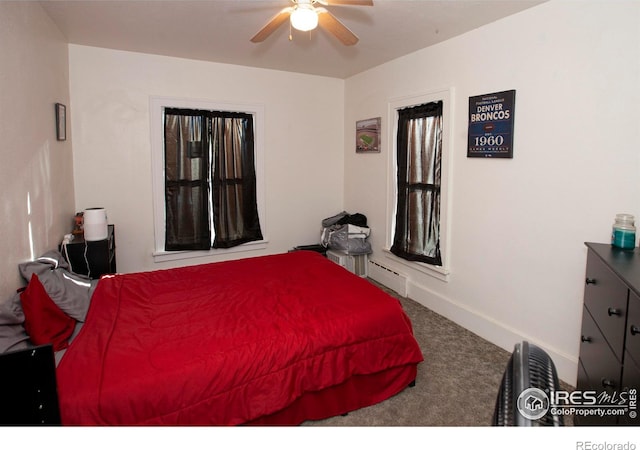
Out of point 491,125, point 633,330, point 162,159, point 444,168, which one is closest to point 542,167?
point 491,125

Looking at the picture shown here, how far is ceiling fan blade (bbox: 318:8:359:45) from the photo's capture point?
2.21 metres

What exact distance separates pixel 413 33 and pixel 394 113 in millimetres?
954

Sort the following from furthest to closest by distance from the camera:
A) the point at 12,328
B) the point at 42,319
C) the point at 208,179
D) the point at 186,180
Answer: the point at 208,179 < the point at 186,180 < the point at 42,319 < the point at 12,328

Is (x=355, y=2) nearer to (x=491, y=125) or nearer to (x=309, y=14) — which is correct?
Result: (x=309, y=14)

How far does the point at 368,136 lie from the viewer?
4438 mm

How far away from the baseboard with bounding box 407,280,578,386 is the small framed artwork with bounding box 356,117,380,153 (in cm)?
164

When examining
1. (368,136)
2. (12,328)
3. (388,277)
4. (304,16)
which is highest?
(304,16)

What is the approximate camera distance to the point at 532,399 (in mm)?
575

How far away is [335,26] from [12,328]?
2.42 metres

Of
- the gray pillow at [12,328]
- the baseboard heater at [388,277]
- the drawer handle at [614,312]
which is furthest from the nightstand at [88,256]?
the drawer handle at [614,312]

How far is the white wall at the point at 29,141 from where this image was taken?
2049 millimetres
